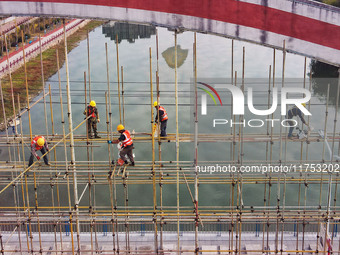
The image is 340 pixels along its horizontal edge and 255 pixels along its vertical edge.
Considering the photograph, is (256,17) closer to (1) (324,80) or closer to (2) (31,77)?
Result: (1) (324,80)

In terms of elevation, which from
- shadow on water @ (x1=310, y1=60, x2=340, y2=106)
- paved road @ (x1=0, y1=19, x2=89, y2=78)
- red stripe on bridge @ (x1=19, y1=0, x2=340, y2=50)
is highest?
paved road @ (x1=0, y1=19, x2=89, y2=78)

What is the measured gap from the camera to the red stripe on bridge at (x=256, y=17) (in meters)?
12.6

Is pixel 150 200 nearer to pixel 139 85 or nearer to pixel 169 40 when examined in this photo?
pixel 139 85

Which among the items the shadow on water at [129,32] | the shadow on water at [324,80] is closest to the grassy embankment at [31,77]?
the shadow on water at [129,32]

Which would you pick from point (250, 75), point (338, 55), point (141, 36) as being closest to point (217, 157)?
point (250, 75)

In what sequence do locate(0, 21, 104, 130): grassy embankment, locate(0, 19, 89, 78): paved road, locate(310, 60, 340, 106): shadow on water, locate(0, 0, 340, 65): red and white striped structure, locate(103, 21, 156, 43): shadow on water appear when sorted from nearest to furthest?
1. locate(0, 0, 340, 65): red and white striped structure
2. locate(310, 60, 340, 106): shadow on water
3. locate(0, 21, 104, 130): grassy embankment
4. locate(0, 19, 89, 78): paved road
5. locate(103, 21, 156, 43): shadow on water

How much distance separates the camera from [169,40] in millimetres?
69562

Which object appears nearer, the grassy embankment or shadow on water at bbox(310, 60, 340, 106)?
shadow on water at bbox(310, 60, 340, 106)

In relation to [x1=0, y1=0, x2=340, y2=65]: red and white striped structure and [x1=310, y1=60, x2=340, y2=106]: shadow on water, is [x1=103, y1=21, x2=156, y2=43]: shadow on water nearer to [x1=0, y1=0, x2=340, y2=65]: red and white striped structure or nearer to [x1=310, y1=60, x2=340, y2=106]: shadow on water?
[x1=310, y1=60, x2=340, y2=106]: shadow on water

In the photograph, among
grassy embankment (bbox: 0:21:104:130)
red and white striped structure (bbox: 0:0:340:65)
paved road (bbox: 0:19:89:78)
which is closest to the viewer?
red and white striped structure (bbox: 0:0:340:65)

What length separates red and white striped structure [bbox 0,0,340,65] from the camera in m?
12.5

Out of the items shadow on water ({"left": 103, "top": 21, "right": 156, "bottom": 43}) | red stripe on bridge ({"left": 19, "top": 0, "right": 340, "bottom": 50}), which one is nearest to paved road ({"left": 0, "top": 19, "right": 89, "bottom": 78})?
shadow on water ({"left": 103, "top": 21, "right": 156, "bottom": 43})

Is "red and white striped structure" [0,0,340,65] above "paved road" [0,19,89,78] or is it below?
below

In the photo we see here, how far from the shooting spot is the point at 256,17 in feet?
41.8
